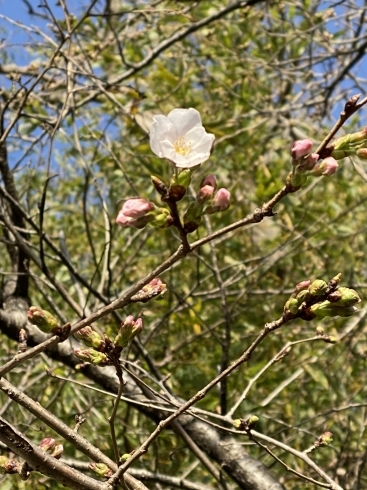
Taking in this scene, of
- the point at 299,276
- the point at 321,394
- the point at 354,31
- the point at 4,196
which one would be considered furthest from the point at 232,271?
the point at 354,31

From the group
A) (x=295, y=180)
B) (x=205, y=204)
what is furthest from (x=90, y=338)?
(x=295, y=180)

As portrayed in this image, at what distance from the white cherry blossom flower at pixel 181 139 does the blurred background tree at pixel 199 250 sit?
100 cm

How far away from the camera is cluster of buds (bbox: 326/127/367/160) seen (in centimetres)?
88

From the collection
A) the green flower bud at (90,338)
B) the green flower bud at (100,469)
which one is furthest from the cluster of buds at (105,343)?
the green flower bud at (100,469)

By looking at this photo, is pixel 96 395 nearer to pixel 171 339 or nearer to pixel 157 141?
pixel 171 339

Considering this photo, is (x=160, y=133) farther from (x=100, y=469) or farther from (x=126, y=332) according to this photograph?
(x=100, y=469)

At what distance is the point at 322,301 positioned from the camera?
993 mm

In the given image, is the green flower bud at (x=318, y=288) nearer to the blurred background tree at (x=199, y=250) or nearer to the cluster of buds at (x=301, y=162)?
the cluster of buds at (x=301, y=162)

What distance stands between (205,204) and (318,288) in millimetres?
218

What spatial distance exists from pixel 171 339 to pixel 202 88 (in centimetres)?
165

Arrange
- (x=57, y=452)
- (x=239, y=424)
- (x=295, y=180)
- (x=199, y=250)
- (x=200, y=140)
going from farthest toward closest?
(x=199, y=250) < (x=239, y=424) < (x=57, y=452) < (x=200, y=140) < (x=295, y=180)

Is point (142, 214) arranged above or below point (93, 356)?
above

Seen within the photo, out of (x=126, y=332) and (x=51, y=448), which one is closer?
(x=126, y=332)

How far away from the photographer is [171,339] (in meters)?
3.14
